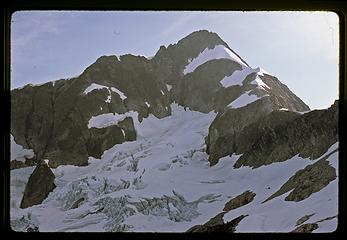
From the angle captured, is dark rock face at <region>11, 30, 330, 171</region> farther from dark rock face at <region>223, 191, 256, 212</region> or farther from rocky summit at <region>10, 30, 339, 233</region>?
dark rock face at <region>223, 191, 256, 212</region>

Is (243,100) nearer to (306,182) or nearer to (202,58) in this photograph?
(202,58)

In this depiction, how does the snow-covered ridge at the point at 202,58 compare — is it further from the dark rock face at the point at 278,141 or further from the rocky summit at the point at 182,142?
the dark rock face at the point at 278,141

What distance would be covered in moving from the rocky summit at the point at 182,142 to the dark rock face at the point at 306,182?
1.9 inches

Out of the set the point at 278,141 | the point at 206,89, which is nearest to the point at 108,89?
the point at 206,89

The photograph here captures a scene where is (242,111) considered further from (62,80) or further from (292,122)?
(62,80)

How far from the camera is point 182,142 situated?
1302 centimetres

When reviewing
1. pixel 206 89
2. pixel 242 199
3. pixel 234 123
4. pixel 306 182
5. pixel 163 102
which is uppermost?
pixel 206 89

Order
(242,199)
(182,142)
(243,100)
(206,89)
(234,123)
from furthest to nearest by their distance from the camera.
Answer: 1. (242,199)
2. (182,142)
3. (243,100)
4. (234,123)
5. (206,89)

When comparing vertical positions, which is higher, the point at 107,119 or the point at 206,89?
the point at 206,89

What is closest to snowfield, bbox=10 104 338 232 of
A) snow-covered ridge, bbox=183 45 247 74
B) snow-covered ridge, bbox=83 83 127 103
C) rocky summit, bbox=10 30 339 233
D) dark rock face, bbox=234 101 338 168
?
rocky summit, bbox=10 30 339 233

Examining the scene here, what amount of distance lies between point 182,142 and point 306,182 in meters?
3.20

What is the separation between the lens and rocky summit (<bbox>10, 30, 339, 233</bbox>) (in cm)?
972

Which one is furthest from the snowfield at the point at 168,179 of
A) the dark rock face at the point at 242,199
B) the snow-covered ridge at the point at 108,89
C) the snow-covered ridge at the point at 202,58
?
the snow-covered ridge at the point at 202,58

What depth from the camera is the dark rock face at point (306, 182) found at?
1059cm
